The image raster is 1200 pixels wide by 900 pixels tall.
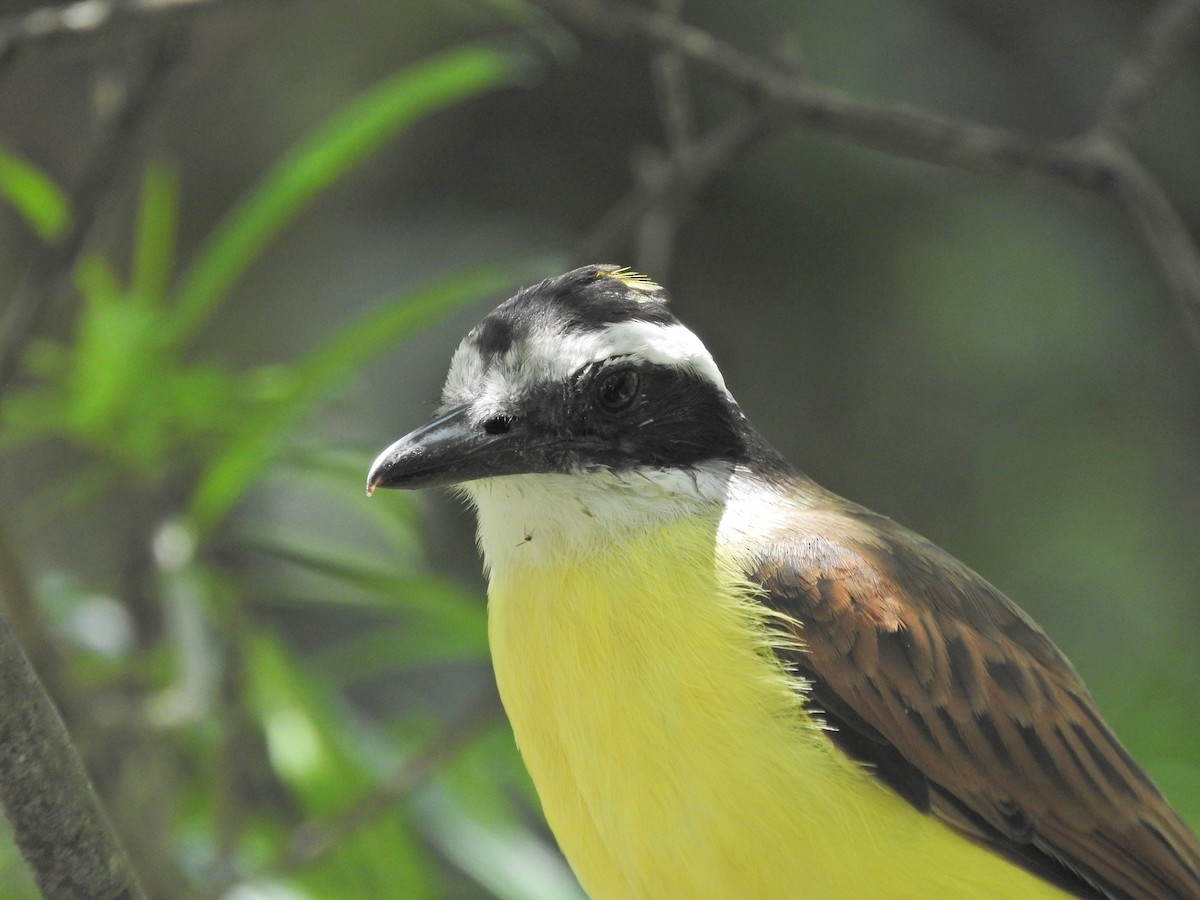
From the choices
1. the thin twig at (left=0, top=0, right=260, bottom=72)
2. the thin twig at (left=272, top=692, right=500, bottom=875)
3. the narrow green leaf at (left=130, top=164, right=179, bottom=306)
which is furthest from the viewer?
the narrow green leaf at (left=130, top=164, right=179, bottom=306)

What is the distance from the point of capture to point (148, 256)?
170 inches

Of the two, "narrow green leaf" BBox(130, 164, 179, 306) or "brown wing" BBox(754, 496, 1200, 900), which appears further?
"narrow green leaf" BBox(130, 164, 179, 306)

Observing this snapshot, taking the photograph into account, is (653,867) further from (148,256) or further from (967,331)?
(967,331)

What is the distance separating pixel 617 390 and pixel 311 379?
3.55 ft

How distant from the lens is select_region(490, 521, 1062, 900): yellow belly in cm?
259

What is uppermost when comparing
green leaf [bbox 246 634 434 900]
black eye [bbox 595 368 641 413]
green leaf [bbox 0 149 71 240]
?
black eye [bbox 595 368 641 413]

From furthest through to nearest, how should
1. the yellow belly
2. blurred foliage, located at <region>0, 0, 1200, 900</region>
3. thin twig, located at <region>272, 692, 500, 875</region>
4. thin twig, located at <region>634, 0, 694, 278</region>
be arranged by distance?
blurred foliage, located at <region>0, 0, 1200, 900</region> → thin twig, located at <region>634, 0, 694, 278</region> → thin twig, located at <region>272, 692, 500, 875</region> → the yellow belly

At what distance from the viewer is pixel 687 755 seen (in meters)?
2.62

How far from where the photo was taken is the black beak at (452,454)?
2.80 metres

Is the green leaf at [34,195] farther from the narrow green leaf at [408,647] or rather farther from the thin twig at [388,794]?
the thin twig at [388,794]

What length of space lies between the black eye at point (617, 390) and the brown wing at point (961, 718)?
1.33ft

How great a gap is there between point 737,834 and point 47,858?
3.66 feet

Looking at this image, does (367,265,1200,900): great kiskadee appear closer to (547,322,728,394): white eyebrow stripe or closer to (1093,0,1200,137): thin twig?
(547,322,728,394): white eyebrow stripe

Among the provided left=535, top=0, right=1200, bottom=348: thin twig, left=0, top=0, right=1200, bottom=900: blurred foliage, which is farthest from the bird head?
left=0, top=0, right=1200, bottom=900: blurred foliage
